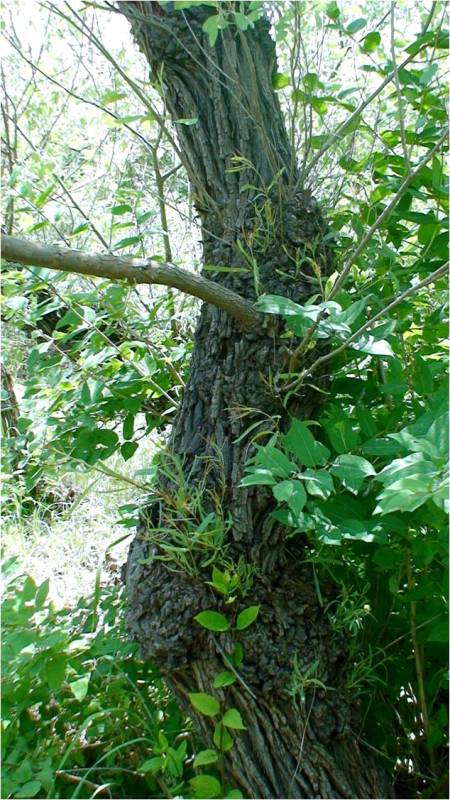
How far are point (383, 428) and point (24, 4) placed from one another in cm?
227

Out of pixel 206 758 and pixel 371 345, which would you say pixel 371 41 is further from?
pixel 206 758

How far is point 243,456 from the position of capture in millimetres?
1461

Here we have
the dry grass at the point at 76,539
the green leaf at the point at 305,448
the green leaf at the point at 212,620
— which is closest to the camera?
the green leaf at the point at 305,448

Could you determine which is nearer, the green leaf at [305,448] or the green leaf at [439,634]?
the green leaf at [305,448]

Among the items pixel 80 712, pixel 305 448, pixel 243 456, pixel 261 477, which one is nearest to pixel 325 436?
pixel 243 456

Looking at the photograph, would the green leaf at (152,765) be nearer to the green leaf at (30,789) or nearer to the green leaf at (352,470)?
the green leaf at (30,789)

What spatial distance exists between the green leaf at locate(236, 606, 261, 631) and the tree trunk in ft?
0.17

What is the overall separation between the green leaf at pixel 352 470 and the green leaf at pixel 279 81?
2.81ft

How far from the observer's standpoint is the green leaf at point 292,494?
1.12 m

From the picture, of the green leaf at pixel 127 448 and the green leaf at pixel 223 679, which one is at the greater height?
the green leaf at pixel 127 448

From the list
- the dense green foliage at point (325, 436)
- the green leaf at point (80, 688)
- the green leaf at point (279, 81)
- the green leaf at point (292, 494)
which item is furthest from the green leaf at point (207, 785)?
the green leaf at point (279, 81)

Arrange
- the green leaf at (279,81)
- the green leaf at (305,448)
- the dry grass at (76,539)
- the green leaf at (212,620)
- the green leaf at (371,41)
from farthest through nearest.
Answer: the dry grass at (76,539) < the green leaf at (279,81) < the green leaf at (371,41) < the green leaf at (212,620) < the green leaf at (305,448)

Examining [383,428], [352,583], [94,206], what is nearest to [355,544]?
[352,583]

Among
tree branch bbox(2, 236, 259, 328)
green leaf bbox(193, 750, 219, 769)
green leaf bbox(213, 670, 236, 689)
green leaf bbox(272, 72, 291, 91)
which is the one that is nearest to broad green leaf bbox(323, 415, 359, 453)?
tree branch bbox(2, 236, 259, 328)
